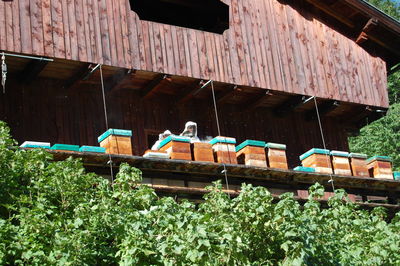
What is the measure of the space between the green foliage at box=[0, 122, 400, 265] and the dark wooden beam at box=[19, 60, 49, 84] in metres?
3.51

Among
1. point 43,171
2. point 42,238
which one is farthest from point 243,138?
point 42,238

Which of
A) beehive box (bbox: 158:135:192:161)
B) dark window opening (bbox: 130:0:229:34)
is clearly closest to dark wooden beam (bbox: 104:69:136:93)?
beehive box (bbox: 158:135:192:161)

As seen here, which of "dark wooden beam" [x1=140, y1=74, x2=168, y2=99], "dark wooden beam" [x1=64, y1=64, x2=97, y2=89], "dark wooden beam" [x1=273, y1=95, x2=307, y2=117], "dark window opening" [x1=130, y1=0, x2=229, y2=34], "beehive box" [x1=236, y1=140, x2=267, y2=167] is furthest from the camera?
"dark window opening" [x1=130, y1=0, x2=229, y2=34]

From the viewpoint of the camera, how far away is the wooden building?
61.4 ft

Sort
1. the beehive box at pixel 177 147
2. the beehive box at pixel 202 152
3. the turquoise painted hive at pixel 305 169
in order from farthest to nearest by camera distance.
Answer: the turquoise painted hive at pixel 305 169, the beehive box at pixel 202 152, the beehive box at pixel 177 147

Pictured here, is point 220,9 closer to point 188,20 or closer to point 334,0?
point 188,20

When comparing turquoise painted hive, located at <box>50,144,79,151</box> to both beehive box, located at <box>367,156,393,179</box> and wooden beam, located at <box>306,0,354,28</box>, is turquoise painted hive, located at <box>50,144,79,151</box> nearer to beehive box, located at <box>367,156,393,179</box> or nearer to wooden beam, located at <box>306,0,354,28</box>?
beehive box, located at <box>367,156,393,179</box>

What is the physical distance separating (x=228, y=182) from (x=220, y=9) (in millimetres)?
5648

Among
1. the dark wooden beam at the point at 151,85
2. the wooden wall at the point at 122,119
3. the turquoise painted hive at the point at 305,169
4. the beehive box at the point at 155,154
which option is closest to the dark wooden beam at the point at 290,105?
the wooden wall at the point at 122,119

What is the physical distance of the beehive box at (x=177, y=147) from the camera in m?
18.9

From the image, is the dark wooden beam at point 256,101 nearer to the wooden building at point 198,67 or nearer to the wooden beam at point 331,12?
the wooden building at point 198,67

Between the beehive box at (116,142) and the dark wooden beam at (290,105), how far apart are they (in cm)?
601

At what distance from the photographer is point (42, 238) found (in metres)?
12.4

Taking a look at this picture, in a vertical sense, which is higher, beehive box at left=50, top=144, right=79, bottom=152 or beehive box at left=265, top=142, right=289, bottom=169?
beehive box at left=265, top=142, right=289, bottom=169
